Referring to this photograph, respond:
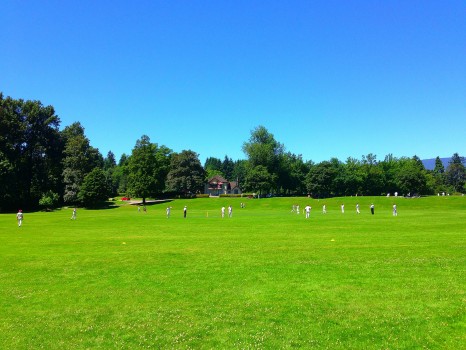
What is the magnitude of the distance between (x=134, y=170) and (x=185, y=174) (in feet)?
87.8

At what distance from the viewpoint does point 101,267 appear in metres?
16.2

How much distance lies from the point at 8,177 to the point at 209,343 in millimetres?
87868

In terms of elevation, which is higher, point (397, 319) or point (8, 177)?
point (8, 177)

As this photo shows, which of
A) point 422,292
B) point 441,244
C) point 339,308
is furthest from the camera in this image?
point 441,244

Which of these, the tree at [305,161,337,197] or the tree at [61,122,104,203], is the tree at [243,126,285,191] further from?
the tree at [61,122,104,203]

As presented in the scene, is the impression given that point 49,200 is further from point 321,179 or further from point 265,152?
point 321,179

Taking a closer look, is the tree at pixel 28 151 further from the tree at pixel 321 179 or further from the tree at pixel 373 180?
the tree at pixel 373 180

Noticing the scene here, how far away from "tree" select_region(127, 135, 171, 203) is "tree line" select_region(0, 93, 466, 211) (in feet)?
0.85

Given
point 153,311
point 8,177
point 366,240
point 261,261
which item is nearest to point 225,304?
point 153,311

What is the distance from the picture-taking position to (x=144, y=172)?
104m

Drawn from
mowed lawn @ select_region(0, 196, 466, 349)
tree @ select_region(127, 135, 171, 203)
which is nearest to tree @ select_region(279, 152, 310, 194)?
tree @ select_region(127, 135, 171, 203)

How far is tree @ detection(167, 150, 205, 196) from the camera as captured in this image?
12762cm

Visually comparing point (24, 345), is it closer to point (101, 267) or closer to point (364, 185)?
point (101, 267)

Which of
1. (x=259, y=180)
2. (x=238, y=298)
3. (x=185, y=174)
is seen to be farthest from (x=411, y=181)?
(x=238, y=298)
